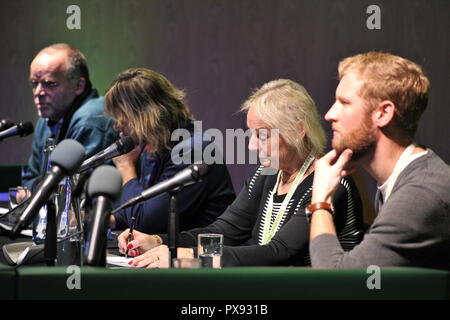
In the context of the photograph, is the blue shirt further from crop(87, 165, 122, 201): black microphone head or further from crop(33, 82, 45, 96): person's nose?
crop(87, 165, 122, 201): black microphone head

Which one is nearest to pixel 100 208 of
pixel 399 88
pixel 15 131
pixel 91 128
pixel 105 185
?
pixel 105 185

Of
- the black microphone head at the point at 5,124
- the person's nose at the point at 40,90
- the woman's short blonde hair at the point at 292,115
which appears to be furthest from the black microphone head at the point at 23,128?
the person's nose at the point at 40,90

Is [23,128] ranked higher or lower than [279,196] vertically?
higher

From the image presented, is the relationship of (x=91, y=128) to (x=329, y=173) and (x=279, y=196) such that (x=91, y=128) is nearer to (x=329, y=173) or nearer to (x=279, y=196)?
(x=279, y=196)

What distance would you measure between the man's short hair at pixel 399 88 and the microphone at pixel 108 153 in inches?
29.1

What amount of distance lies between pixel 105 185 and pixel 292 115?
4.25 ft

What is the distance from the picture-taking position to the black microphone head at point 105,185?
1469 millimetres

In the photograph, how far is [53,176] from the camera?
5.24 feet

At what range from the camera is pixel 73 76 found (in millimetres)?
4398

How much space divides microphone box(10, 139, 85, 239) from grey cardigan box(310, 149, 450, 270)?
2.23 feet

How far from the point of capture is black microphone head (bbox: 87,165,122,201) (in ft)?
4.82

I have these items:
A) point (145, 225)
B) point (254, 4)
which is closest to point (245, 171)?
point (254, 4)

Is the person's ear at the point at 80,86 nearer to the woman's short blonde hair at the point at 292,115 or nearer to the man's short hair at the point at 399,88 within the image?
the woman's short blonde hair at the point at 292,115

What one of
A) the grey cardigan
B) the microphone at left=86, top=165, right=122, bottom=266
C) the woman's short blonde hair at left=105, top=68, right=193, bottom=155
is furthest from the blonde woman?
the microphone at left=86, top=165, right=122, bottom=266
